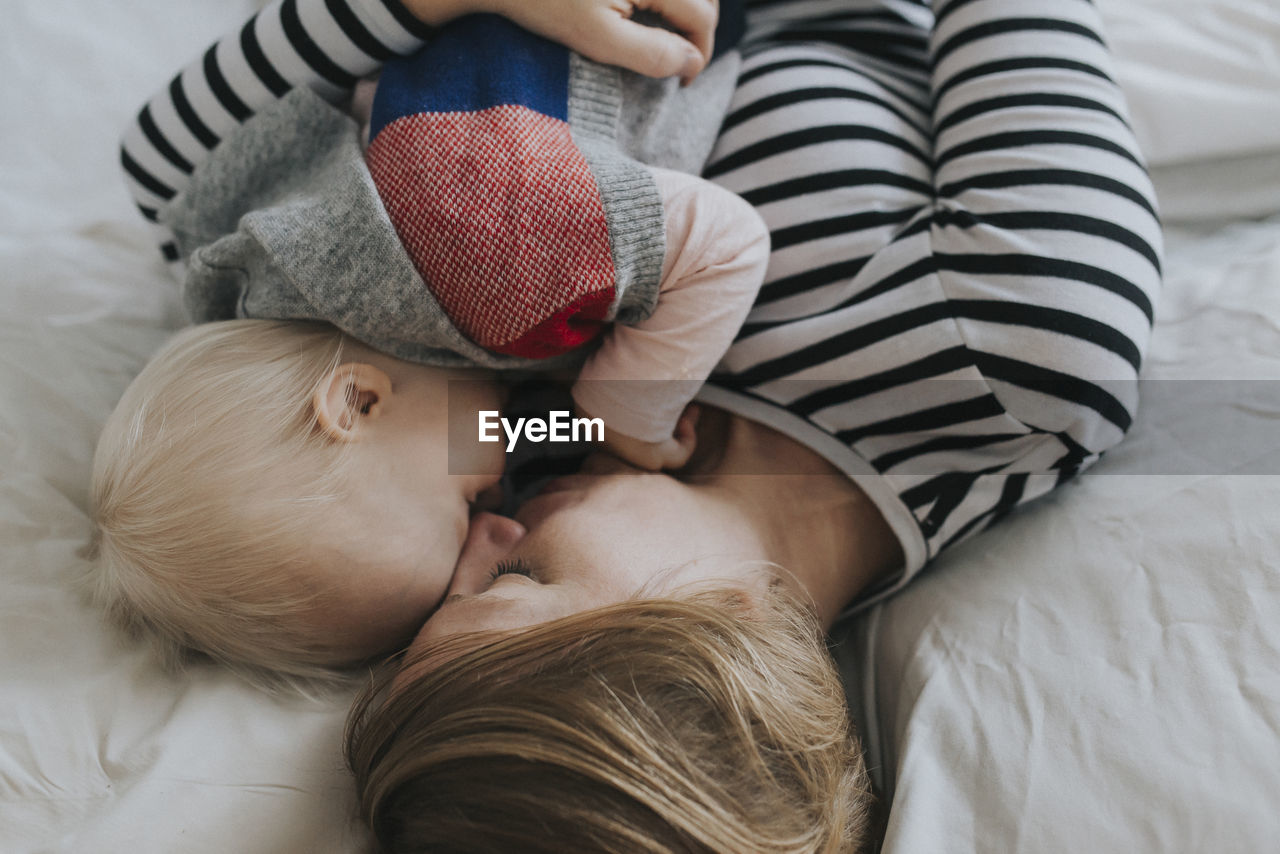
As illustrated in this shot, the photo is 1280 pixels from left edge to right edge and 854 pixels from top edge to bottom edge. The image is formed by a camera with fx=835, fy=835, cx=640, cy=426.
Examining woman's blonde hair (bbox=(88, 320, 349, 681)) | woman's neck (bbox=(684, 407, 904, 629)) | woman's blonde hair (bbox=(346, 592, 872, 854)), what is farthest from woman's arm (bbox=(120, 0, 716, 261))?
woman's blonde hair (bbox=(346, 592, 872, 854))

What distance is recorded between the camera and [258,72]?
804mm

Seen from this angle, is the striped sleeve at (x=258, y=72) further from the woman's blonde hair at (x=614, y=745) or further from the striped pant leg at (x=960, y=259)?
the woman's blonde hair at (x=614, y=745)

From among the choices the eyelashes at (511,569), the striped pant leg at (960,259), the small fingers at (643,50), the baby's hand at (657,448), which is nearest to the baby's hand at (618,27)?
the small fingers at (643,50)

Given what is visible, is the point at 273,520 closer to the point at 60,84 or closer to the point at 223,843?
the point at 223,843

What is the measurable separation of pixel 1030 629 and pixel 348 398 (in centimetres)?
60

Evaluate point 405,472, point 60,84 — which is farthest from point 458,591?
point 60,84

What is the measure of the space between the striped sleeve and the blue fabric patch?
0.04 meters

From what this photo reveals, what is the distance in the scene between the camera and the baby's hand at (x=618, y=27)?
0.73m

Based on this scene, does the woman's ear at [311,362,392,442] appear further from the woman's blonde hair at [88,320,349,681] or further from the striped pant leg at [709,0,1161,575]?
the striped pant leg at [709,0,1161,575]

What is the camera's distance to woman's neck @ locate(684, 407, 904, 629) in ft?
2.67

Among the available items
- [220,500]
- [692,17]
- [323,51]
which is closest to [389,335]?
[220,500]

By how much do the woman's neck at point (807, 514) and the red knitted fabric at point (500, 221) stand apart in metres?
0.25

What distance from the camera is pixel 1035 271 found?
Result: 0.71 m

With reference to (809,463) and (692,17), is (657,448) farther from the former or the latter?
(692,17)
